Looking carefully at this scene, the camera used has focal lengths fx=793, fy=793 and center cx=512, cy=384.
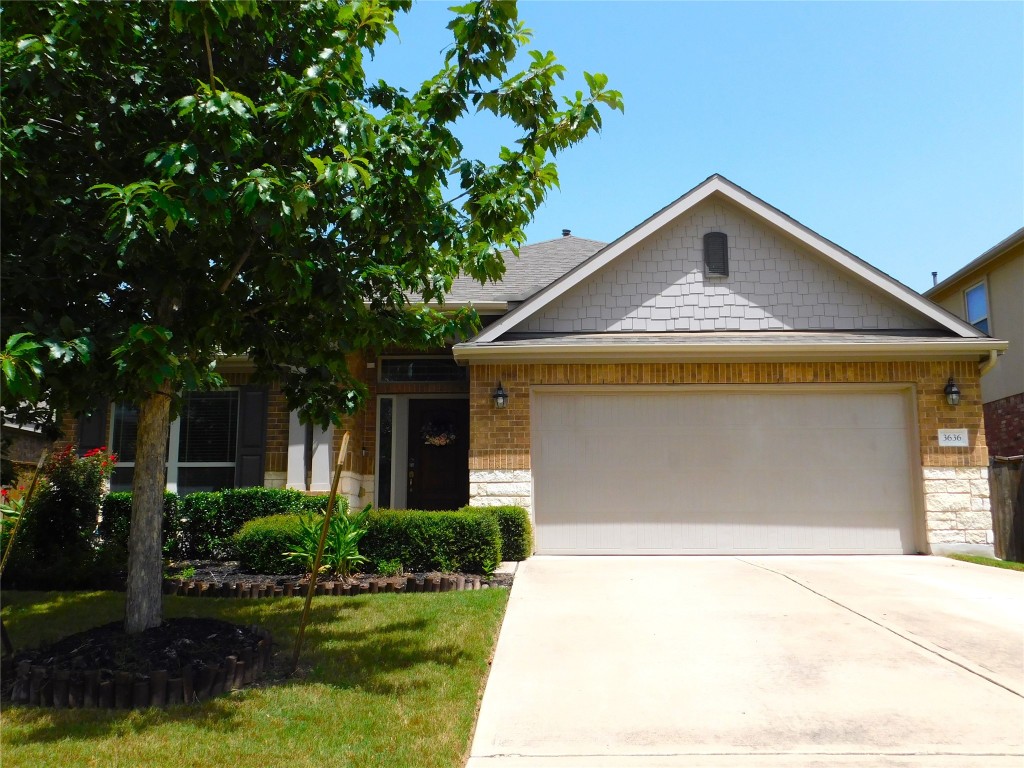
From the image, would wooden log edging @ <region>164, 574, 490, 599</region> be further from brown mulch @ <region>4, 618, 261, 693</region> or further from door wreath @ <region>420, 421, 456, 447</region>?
door wreath @ <region>420, 421, 456, 447</region>

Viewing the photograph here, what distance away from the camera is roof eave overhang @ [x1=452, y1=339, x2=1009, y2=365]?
1052 cm

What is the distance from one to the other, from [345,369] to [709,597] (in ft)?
13.2

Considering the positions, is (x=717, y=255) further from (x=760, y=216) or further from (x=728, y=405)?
(x=728, y=405)

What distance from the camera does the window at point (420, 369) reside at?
12.6 meters

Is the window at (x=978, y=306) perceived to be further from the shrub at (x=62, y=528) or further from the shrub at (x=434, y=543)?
the shrub at (x=62, y=528)

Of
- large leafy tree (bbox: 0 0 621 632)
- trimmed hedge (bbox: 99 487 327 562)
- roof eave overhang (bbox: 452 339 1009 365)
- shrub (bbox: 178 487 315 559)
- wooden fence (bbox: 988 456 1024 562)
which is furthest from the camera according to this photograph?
wooden fence (bbox: 988 456 1024 562)

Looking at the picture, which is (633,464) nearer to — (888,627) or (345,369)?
(888,627)

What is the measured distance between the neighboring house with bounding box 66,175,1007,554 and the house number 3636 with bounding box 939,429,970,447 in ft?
0.06

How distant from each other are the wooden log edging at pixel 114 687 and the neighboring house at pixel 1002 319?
13900 millimetres

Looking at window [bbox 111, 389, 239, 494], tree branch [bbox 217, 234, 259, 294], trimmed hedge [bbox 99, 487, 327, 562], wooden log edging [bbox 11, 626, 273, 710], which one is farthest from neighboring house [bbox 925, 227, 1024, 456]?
wooden log edging [bbox 11, 626, 273, 710]

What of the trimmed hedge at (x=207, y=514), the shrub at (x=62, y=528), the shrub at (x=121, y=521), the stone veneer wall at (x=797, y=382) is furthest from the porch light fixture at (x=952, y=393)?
the shrub at (x=62, y=528)

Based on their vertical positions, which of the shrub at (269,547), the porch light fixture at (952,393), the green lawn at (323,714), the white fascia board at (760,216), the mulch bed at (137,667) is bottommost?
the green lawn at (323,714)

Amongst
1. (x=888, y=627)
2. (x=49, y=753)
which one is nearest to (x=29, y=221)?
(x=49, y=753)

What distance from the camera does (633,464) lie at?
429 inches
